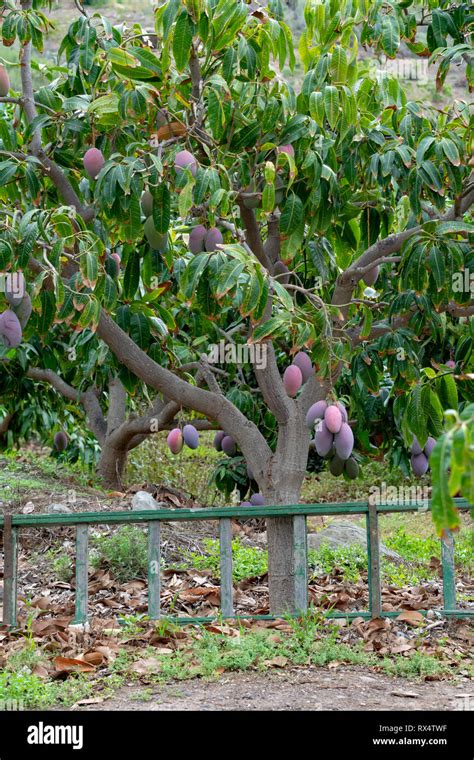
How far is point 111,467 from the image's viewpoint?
7.48 metres

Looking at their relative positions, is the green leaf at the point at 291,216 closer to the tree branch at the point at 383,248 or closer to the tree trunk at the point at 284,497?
the tree branch at the point at 383,248

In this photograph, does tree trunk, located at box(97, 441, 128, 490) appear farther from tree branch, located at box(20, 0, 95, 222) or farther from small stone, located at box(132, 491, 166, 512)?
tree branch, located at box(20, 0, 95, 222)

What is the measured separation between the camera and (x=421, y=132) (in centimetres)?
360

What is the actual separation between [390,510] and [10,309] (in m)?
1.70

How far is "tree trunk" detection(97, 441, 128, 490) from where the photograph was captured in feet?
24.3

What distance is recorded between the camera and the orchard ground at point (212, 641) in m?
2.88

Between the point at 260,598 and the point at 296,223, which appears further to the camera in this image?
the point at 260,598

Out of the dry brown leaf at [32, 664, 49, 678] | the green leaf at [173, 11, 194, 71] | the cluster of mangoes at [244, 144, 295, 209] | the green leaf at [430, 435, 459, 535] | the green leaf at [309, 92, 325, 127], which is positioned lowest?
the dry brown leaf at [32, 664, 49, 678]

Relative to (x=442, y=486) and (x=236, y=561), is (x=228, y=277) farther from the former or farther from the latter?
(x=236, y=561)

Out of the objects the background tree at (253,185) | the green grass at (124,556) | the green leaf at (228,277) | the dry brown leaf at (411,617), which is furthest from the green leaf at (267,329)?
the green grass at (124,556)

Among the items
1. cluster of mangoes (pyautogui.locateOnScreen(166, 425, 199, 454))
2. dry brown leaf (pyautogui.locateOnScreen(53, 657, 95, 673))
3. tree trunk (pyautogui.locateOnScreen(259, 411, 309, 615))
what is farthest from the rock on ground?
dry brown leaf (pyautogui.locateOnScreen(53, 657, 95, 673))

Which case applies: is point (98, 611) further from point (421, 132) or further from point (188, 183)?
point (421, 132)

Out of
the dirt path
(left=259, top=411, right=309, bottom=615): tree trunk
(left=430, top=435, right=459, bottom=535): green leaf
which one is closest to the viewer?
(left=430, top=435, right=459, bottom=535): green leaf
